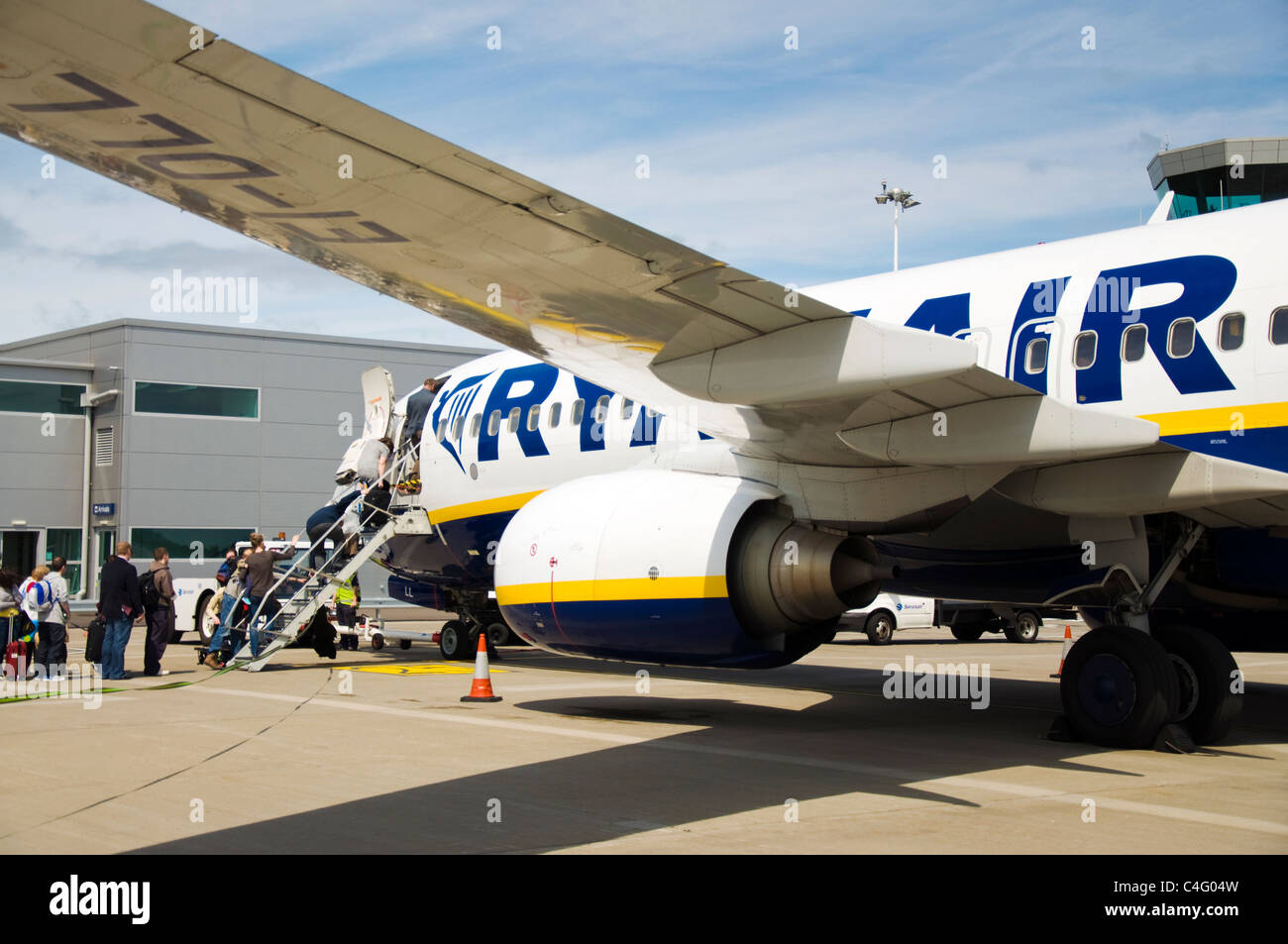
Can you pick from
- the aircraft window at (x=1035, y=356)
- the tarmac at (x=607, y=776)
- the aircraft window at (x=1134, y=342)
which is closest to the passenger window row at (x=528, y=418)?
the tarmac at (x=607, y=776)

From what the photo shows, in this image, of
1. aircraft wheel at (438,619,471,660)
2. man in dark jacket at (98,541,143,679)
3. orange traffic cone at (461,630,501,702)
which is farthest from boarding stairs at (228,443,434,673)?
orange traffic cone at (461,630,501,702)

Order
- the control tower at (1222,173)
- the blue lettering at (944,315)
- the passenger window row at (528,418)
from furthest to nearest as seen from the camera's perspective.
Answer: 1. the control tower at (1222,173)
2. the passenger window row at (528,418)
3. the blue lettering at (944,315)

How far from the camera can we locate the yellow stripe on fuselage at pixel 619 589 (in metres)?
8.54

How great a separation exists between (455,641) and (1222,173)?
23.1m

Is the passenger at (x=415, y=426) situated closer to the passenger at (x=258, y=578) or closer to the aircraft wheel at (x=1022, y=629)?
the passenger at (x=258, y=578)

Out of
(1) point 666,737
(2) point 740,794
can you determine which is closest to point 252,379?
(1) point 666,737

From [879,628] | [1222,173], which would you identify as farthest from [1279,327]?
[1222,173]

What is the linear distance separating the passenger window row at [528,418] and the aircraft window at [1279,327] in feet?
18.8

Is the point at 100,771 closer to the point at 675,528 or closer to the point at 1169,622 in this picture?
the point at 675,528

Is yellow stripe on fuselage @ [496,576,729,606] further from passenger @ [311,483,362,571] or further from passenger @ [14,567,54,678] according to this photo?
passenger @ [311,483,362,571]

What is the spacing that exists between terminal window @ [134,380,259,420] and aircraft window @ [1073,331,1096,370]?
32039 millimetres

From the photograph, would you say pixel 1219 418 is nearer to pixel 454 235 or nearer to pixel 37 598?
pixel 454 235

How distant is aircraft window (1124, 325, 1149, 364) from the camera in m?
8.93

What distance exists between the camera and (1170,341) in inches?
347
